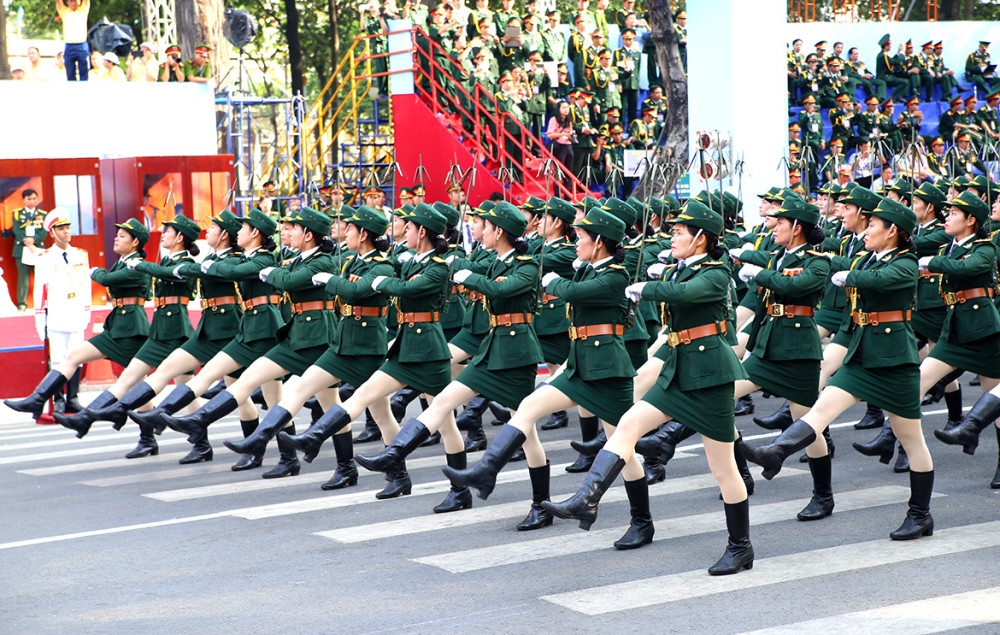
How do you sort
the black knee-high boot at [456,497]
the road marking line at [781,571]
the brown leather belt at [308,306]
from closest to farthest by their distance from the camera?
the road marking line at [781,571] → the black knee-high boot at [456,497] → the brown leather belt at [308,306]

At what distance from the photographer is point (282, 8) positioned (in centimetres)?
3356

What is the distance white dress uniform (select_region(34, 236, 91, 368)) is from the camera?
42.0 ft

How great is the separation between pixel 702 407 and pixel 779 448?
2.30 feet

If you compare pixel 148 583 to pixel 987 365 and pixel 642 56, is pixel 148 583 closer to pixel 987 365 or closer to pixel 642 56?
pixel 987 365

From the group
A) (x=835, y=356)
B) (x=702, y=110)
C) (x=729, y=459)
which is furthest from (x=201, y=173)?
(x=729, y=459)

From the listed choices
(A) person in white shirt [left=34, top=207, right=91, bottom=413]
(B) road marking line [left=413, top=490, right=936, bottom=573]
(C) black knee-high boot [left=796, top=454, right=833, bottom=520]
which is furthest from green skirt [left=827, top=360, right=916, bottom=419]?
(A) person in white shirt [left=34, top=207, right=91, bottom=413]

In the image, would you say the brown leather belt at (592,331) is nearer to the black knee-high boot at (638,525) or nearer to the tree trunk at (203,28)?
the black knee-high boot at (638,525)

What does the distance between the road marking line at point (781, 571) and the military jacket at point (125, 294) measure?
227 inches

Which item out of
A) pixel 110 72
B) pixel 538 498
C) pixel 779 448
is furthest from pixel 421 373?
pixel 110 72

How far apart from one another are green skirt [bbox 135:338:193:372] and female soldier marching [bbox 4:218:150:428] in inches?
12.4

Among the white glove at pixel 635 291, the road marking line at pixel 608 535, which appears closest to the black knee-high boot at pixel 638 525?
the road marking line at pixel 608 535

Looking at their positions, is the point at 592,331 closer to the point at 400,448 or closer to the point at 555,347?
the point at 400,448

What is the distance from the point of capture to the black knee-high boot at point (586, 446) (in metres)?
8.69

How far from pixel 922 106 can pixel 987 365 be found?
710 inches
